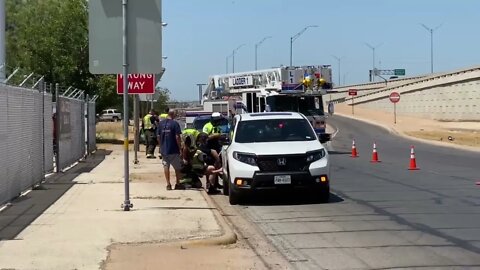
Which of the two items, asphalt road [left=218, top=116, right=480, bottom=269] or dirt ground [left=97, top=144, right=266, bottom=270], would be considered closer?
dirt ground [left=97, top=144, right=266, bottom=270]

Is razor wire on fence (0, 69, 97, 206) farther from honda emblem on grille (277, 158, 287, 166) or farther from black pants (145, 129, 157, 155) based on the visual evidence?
honda emblem on grille (277, 158, 287, 166)

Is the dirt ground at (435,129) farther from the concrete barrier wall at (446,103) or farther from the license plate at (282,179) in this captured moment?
the license plate at (282,179)

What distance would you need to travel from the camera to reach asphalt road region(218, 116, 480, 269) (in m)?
8.38

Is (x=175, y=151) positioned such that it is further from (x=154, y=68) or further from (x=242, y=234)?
(x=242, y=234)

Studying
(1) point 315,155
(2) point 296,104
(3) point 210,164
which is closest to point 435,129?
(2) point 296,104

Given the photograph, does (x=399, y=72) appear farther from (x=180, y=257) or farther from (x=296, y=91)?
(x=180, y=257)

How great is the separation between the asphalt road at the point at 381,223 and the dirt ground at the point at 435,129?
21.0 meters

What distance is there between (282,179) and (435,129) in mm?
51202

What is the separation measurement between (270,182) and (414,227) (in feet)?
11.3

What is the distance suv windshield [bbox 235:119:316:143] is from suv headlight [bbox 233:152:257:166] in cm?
81

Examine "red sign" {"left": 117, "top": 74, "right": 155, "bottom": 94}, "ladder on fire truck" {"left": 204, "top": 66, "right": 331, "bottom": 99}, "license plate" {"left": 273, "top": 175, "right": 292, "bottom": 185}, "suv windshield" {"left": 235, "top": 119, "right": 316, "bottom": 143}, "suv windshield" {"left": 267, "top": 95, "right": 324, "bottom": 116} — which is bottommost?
"license plate" {"left": 273, "top": 175, "right": 292, "bottom": 185}

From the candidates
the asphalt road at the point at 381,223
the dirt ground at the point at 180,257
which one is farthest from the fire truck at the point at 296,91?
the dirt ground at the point at 180,257

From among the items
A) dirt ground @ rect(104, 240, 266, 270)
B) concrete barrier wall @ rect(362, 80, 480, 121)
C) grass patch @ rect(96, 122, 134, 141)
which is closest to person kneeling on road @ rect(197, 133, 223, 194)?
dirt ground @ rect(104, 240, 266, 270)

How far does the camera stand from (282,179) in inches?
524
